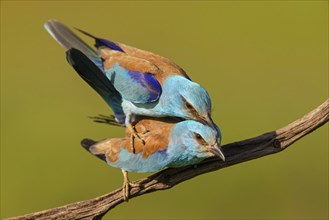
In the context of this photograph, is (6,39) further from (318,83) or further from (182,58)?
(318,83)

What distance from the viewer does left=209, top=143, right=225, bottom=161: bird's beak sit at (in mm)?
3854

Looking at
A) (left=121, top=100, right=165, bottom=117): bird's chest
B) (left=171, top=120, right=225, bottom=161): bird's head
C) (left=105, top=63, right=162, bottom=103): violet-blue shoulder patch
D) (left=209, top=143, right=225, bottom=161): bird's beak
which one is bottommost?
(left=209, top=143, right=225, bottom=161): bird's beak

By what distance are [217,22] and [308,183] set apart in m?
4.53

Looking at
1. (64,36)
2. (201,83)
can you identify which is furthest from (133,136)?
(201,83)

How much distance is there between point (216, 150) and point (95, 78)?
93cm

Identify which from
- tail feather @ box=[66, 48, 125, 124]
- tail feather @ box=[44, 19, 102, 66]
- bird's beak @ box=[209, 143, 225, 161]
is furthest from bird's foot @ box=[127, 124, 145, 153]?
tail feather @ box=[44, 19, 102, 66]

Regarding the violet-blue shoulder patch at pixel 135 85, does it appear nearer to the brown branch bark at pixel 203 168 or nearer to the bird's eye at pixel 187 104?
the bird's eye at pixel 187 104

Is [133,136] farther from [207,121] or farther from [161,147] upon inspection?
[207,121]

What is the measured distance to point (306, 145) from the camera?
8609 millimetres

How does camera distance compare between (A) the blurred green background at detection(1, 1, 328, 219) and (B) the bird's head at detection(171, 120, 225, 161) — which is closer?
(B) the bird's head at detection(171, 120, 225, 161)

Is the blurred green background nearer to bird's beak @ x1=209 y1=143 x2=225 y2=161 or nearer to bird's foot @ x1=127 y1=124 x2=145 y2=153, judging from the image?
bird's foot @ x1=127 y1=124 x2=145 y2=153

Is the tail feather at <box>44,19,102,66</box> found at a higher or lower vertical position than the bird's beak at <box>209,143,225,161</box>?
higher

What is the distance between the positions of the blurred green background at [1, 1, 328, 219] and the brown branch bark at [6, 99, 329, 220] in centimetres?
311

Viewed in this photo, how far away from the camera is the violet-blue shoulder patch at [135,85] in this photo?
4645 millimetres
